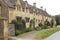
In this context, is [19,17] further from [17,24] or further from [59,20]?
[59,20]

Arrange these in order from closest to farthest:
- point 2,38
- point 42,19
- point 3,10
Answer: point 2,38 < point 3,10 < point 42,19

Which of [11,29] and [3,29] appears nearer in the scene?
[3,29]

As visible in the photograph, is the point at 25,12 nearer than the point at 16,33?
No

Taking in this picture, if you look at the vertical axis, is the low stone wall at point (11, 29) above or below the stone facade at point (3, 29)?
below

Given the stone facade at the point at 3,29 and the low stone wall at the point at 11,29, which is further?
the low stone wall at the point at 11,29

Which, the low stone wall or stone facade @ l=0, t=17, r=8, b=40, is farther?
the low stone wall

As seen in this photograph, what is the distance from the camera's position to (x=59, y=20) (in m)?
114

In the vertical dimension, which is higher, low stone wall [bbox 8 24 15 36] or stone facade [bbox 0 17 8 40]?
stone facade [bbox 0 17 8 40]

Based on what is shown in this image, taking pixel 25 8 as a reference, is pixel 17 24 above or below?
below

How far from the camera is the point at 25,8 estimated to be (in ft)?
177

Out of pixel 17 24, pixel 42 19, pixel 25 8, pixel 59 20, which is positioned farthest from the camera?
pixel 59 20

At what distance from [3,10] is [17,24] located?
12.0 meters

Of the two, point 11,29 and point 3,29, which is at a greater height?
point 3,29

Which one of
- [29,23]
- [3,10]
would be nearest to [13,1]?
[29,23]
